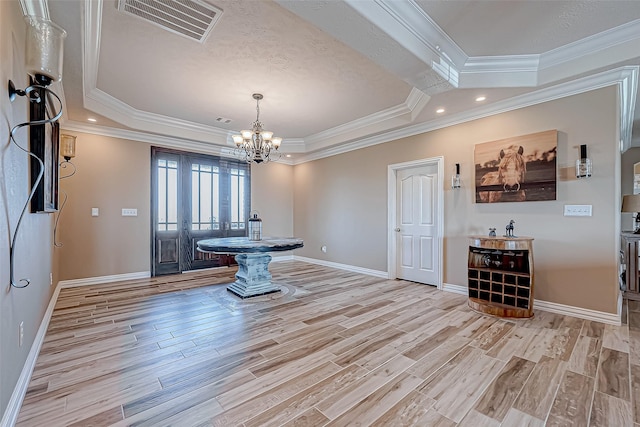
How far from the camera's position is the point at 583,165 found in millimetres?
3039

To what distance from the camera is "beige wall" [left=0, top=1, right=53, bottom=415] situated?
4.47 feet

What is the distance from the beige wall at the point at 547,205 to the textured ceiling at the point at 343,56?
1.13 ft

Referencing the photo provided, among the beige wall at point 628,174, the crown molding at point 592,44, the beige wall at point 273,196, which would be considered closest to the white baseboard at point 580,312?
the crown molding at point 592,44

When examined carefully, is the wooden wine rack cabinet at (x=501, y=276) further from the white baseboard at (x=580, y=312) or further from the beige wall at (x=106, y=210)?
the beige wall at (x=106, y=210)

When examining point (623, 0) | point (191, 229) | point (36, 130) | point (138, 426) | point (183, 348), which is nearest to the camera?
point (138, 426)

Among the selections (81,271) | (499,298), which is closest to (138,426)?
(499,298)

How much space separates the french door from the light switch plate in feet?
18.4

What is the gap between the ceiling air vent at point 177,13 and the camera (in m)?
2.22

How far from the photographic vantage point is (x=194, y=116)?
4844 millimetres

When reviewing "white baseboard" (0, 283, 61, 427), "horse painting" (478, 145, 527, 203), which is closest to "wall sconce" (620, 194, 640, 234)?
"horse painting" (478, 145, 527, 203)

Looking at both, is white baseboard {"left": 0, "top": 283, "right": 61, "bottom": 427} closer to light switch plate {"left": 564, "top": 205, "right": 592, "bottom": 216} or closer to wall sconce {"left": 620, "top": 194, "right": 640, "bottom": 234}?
light switch plate {"left": 564, "top": 205, "right": 592, "bottom": 216}

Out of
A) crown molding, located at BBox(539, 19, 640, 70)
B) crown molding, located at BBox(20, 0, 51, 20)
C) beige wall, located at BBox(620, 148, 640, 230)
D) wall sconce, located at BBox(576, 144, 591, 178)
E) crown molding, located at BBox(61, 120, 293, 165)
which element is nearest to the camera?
crown molding, located at BBox(20, 0, 51, 20)

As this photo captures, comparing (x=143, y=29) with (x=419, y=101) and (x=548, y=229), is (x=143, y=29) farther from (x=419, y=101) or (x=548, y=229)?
(x=548, y=229)

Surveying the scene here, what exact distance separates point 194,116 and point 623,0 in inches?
208
